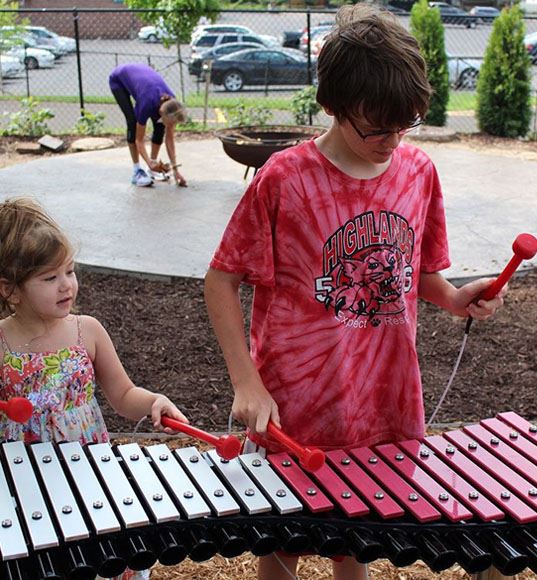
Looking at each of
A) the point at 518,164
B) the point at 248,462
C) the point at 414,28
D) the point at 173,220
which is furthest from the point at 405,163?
the point at 414,28

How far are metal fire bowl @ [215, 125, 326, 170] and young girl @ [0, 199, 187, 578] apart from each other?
18.4 feet

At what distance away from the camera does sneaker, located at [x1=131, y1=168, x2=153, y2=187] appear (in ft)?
31.7

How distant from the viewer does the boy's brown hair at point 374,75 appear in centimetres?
238

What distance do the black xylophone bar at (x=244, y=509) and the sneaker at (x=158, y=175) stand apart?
294 inches

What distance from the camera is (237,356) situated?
262 centimetres

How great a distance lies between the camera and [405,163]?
2.73 m

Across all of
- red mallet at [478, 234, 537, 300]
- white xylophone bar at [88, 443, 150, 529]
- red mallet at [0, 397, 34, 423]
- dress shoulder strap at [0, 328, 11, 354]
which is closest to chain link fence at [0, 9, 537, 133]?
dress shoulder strap at [0, 328, 11, 354]

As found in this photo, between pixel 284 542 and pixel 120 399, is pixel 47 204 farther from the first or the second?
pixel 284 542

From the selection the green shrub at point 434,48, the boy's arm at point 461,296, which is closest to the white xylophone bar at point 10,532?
the boy's arm at point 461,296

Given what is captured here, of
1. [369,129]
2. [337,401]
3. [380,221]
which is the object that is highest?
[369,129]

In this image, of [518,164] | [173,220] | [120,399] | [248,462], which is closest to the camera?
[248,462]

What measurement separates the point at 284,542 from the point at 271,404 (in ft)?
1.32

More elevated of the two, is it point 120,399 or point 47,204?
point 120,399

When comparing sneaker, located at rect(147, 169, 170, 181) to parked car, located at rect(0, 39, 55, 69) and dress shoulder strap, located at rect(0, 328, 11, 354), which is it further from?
parked car, located at rect(0, 39, 55, 69)
